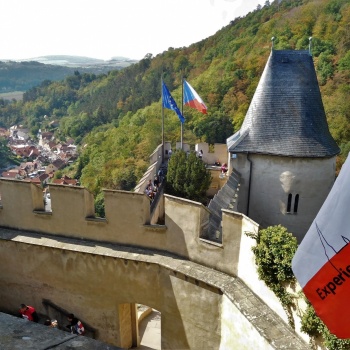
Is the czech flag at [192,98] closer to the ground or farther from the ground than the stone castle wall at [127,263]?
farther from the ground

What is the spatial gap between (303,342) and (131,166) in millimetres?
39820

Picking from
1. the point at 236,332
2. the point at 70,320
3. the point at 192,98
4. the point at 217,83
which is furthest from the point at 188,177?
the point at 217,83

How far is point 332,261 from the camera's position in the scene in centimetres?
351

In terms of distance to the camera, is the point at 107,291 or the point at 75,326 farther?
the point at 75,326

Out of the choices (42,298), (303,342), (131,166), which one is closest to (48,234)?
(42,298)

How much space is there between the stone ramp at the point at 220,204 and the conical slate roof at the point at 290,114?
4.26 ft

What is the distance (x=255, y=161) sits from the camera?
1310 cm

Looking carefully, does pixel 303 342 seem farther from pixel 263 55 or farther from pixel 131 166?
pixel 263 55

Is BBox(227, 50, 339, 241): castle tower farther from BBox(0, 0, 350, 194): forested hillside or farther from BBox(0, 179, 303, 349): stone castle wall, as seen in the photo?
BBox(0, 0, 350, 194): forested hillside

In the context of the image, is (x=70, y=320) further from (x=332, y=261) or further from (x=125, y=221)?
(x=332, y=261)

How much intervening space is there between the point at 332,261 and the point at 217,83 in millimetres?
58903

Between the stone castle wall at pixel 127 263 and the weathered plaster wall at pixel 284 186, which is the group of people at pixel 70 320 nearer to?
the stone castle wall at pixel 127 263

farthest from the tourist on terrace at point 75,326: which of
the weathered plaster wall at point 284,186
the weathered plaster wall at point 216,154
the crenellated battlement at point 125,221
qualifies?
the weathered plaster wall at point 216,154

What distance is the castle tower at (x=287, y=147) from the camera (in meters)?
12.6
